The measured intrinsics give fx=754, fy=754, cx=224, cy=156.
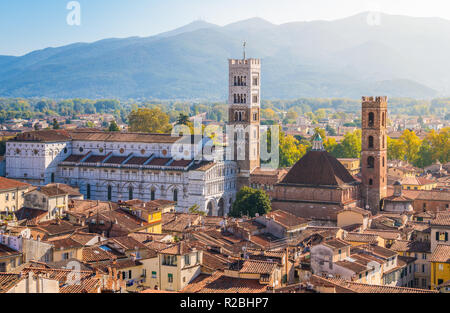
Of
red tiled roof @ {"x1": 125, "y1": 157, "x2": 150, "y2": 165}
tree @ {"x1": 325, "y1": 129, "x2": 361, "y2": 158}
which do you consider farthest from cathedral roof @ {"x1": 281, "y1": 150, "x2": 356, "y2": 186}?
tree @ {"x1": 325, "y1": 129, "x2": 361, "y2": 158}

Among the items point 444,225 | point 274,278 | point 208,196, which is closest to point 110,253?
point 274,278

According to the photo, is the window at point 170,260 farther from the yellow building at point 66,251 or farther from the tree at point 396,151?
the tree at point 396,151

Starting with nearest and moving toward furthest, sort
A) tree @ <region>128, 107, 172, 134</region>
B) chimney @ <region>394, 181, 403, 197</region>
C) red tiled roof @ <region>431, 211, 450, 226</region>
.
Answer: red tiled roof @ <region>431, 211, 450, 226</region> → chimney @ <region>394, 181, 403, 197</region> → tree @ <region>128, 107, 172, 134</region>

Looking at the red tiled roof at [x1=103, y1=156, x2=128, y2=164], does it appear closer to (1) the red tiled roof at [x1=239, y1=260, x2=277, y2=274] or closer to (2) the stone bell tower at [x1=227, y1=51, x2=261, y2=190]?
(2) the stone bell tower at [x1=227, y1=51, x2=261, y2=190]

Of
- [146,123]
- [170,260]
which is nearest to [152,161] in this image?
[146,123]

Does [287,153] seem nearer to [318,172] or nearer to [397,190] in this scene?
[318,172]
